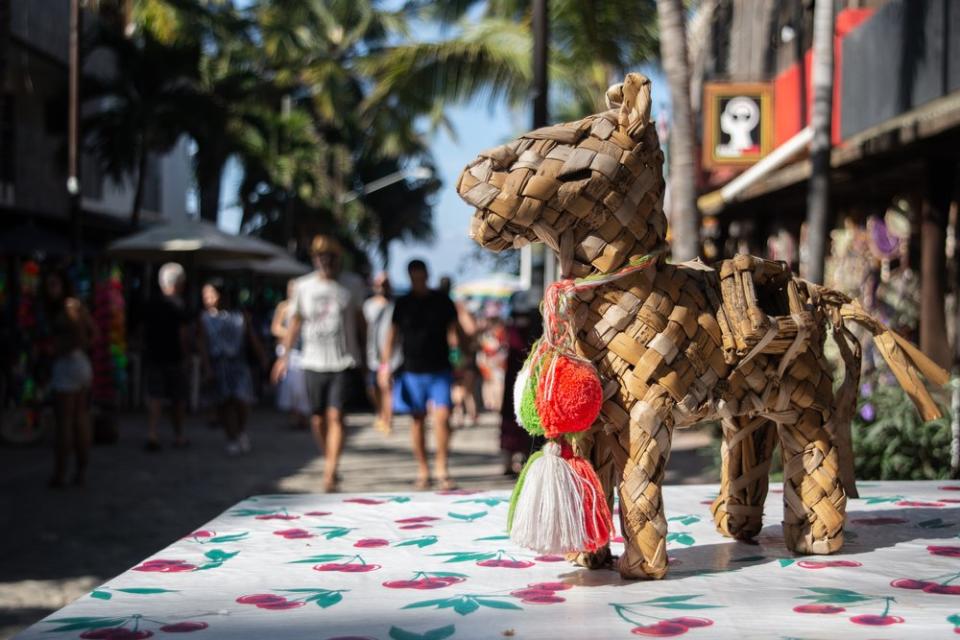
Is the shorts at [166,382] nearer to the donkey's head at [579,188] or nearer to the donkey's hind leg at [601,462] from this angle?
the donkey's hind leg at [601,462]

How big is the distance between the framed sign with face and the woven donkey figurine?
437 inches

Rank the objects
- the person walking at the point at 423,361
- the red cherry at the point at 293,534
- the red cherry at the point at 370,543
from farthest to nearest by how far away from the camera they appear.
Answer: the person walking at the point at 423,361
the red cherry at the point at 293,534
the red cherry at the point at 370,543

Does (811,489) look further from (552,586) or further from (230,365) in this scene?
(230,365)

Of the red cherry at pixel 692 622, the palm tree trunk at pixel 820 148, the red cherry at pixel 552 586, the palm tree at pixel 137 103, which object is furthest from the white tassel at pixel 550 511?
the palm tree at pixel 137 103

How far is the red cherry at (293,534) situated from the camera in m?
3.86

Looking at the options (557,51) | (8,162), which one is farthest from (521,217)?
(8,162)

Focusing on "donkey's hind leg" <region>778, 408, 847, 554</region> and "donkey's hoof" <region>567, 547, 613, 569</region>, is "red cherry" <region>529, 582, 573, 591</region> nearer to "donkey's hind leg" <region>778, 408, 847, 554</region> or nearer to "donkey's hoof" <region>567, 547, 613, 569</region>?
"donkey's hoof" <region>567, 547, 613, 569</region>

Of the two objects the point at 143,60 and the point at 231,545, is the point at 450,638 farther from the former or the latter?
the point at 143,60

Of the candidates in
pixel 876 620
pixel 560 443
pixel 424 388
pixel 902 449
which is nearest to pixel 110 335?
pixel 424 388

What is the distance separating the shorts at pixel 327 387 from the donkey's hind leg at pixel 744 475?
552cm

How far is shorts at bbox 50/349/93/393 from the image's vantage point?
985 centimetres

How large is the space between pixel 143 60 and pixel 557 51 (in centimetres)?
926

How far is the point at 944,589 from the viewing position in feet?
9.98

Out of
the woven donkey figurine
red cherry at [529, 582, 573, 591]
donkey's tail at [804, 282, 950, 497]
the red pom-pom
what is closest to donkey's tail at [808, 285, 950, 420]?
donkey's tail at [804, 282, 950, 497]
